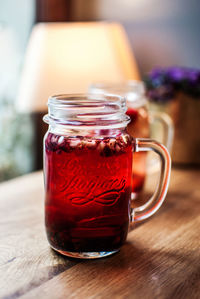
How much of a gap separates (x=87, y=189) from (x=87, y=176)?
2cm

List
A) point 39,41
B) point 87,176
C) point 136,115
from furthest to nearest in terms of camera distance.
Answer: point 39,41 < point 136,115 < point 87,176

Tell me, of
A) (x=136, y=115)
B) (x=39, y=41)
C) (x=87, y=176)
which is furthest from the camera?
(x=39, y=41)

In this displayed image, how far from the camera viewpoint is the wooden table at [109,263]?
2.00 ft

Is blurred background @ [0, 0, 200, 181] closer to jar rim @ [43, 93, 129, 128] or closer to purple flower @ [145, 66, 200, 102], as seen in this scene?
purple flower @ [145, 66, 200, 102]

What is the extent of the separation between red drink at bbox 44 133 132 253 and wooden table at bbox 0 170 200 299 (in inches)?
1.6

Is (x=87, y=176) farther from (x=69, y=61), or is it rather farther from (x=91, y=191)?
(x=69, y=61)

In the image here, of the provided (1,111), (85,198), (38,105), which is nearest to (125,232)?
(85,198)

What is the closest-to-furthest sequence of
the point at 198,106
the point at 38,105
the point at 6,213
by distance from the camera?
the point at 6,213 → the point at 198,106 → the point at 38,105

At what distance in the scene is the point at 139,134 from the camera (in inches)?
38.1

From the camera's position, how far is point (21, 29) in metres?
1.72

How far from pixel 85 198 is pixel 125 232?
101 mm

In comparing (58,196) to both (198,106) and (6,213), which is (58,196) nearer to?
(6,213)

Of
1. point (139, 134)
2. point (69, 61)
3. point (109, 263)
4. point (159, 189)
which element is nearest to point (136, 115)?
point (139, 134)

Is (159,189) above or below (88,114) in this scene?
below
